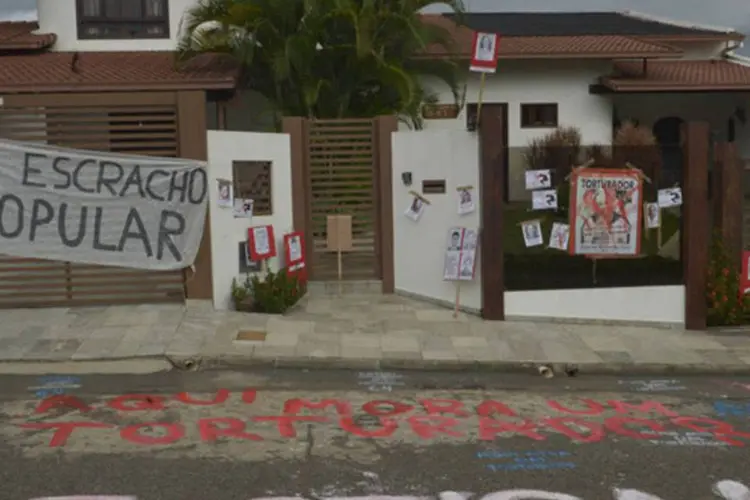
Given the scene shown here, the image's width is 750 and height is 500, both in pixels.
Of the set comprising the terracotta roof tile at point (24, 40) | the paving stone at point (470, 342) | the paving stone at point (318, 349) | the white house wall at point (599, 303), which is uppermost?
the terracotta roof tile at point (24, 40)

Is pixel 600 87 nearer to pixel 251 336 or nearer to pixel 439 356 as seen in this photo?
pixel 439 356

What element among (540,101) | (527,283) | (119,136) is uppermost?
(540,101)

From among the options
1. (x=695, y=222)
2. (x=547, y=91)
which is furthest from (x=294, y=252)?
(x=547, y=91)

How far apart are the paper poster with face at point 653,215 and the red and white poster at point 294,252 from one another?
174 inches

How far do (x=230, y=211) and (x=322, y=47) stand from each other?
5.09m

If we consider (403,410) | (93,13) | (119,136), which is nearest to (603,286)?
(403,410)

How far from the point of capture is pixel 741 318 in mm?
10812

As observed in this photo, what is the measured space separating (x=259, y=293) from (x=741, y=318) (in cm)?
580

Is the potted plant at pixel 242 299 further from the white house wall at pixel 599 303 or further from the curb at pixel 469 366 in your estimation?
the white house wall at pixel 599 303

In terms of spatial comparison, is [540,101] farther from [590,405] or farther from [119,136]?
[590,405]

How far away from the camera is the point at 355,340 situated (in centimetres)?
972

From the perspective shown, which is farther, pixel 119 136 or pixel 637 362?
pixel 119 136

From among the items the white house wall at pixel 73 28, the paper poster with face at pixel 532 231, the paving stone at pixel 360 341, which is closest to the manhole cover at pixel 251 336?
the paving stone at pixel 360 341

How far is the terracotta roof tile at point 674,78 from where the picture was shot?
19062 millimetres
